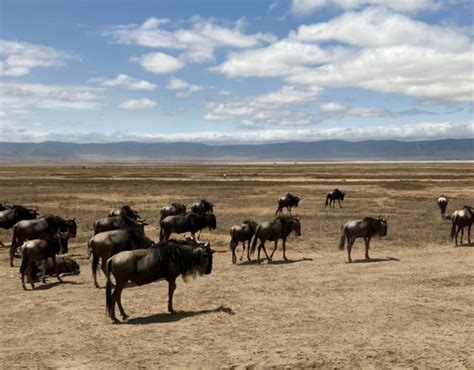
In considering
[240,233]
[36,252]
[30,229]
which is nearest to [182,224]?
[240,233]

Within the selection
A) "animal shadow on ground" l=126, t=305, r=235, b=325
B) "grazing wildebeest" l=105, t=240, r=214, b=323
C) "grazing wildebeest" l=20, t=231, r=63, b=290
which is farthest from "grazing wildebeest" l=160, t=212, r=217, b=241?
"animal shadow on ground" l=126, t=305, r=235, b=325

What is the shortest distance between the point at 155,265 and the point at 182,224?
31.7ft

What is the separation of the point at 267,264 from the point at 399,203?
26299 millimetres

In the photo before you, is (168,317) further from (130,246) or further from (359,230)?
(359,230)

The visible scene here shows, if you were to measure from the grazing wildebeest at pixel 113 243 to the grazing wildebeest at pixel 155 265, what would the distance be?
2.54m

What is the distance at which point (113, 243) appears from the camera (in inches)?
579

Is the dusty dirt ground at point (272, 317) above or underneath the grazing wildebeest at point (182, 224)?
underneath

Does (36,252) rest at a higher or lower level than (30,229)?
lower

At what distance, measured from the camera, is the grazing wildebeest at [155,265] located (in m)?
11.5

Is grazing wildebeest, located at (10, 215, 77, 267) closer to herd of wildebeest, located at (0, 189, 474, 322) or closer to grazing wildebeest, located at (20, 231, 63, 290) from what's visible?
herd of wildebeest, located at (0, 189, 474, 322)

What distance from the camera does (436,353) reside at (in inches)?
368

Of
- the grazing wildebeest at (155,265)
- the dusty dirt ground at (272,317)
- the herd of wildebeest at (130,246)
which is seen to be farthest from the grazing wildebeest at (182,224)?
the grazing wildebeest at (155,265)

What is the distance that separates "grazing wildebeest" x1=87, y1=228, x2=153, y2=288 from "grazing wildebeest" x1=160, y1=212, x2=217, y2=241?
6.09 m

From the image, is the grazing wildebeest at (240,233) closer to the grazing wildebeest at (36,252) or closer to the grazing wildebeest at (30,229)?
the grazing wildebeest at (36,252)
